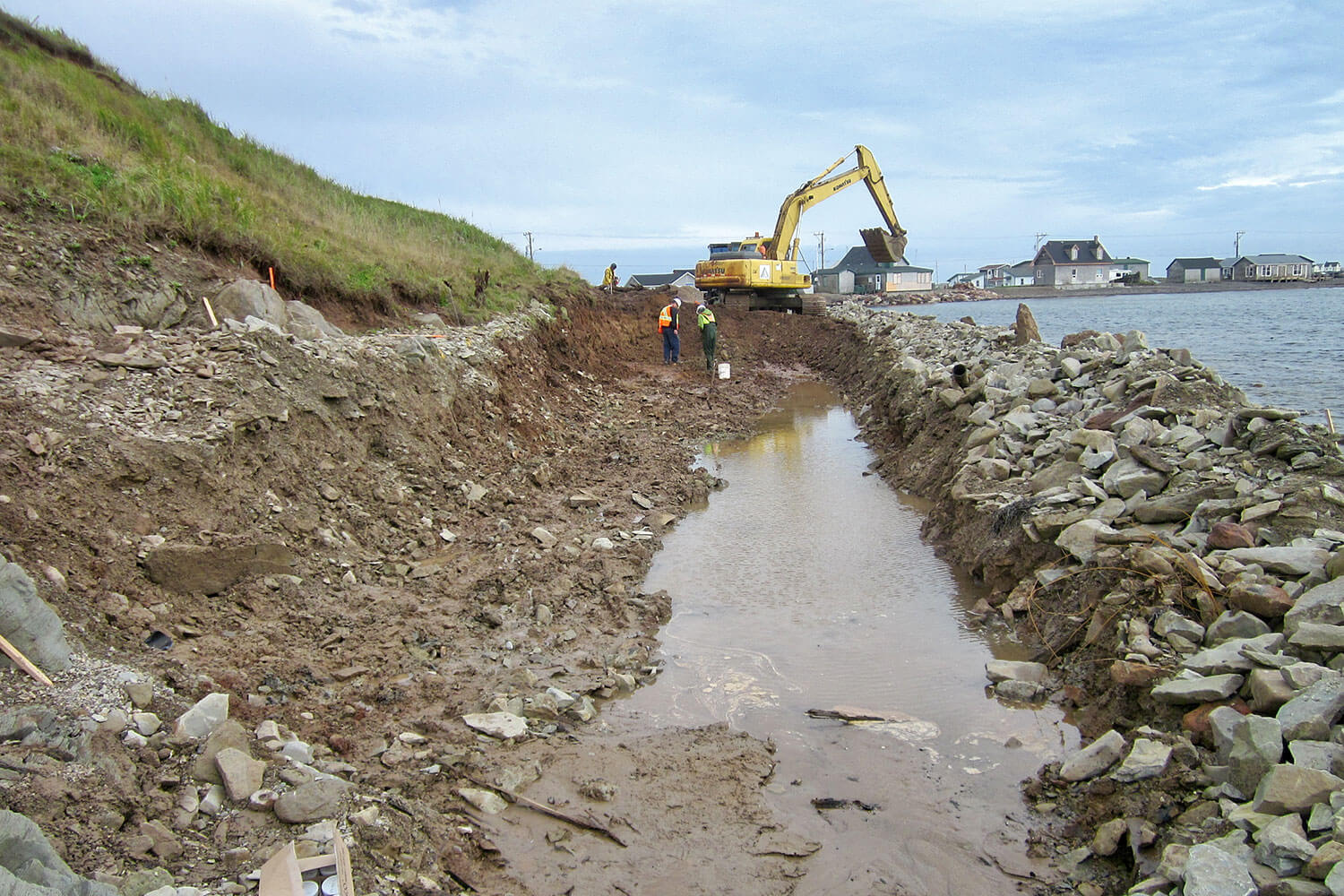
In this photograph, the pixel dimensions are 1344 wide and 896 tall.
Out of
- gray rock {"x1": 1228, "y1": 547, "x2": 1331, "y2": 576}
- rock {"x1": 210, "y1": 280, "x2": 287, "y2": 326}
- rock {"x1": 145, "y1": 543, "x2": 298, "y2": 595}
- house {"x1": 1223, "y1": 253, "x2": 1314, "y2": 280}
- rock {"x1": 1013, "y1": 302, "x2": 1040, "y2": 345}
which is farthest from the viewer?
house {"x1": 1223, "y1": 253, "x2": 1314, "y2": 280}

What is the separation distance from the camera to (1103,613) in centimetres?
530

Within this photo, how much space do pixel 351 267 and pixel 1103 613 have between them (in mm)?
9888

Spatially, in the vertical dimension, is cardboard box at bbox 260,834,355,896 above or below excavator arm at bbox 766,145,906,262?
below

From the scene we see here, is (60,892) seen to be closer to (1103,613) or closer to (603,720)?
(603,720)

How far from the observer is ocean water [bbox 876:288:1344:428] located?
1535 cm

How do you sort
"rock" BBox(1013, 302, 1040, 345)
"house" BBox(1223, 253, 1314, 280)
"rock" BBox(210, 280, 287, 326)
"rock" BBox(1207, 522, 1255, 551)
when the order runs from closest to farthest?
"rock" BBox(1207, 522, 1255, 551), "rock" BBox(210, 280, 287, 326), "rock" BBox(1013, 302, 1040, 345), "house" BBox(1223, 253, 1314, 280)

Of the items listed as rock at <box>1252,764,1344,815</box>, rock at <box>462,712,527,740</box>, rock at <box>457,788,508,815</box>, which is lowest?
rock at <box>457,788,508,815</box>

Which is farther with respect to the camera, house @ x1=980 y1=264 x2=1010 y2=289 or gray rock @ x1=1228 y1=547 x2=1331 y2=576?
house @ x1=980 y1=264 x2=1010 y2=289

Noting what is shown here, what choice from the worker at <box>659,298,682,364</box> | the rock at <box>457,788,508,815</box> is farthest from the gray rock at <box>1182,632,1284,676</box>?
the worker at <box>659,298,682,364</box>

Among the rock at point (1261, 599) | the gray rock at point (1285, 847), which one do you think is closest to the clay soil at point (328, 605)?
the gray rock at point (1285, 847)

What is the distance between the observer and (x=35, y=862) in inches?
94.2

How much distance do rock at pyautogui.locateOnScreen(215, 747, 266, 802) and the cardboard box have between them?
37 centimetres

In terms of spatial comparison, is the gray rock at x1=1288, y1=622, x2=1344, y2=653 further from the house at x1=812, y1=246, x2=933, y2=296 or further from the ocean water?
the house at x1=812, y1=246, x2=933, y2=296

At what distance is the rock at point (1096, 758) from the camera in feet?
13.5
